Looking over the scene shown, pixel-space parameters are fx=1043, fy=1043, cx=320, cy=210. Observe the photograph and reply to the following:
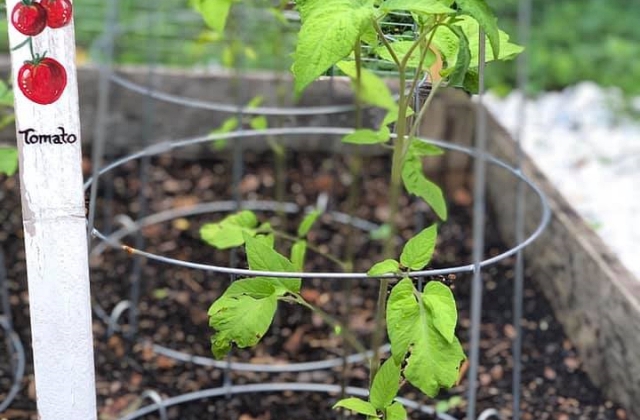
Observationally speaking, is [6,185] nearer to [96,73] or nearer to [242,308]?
[96,73]

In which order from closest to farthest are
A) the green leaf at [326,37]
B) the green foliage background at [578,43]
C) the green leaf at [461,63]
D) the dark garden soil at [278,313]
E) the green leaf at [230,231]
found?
the green leaf at [326,37] → the green leaf at [461,63] → the green leaf at [230,231] → the dark garden soil at [278,313] → the green foliage background at [578,43]

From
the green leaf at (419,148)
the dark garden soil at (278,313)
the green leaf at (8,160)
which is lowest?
the dark garden soil at (278,313)

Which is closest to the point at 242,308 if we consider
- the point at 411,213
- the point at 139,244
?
the point at 139,244

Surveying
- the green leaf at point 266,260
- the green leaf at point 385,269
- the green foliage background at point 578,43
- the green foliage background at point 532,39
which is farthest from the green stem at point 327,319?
the green foliage background at point 578,43

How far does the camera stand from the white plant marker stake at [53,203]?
1392mm

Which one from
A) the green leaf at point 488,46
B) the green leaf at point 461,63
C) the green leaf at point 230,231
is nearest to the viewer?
the green leaf at point 461,63

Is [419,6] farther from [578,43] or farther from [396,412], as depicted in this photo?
[578,43]

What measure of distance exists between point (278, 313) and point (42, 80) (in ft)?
4.21

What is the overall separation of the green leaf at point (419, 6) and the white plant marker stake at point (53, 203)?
43cm

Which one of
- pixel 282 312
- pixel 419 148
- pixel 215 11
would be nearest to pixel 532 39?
pixel 282 312

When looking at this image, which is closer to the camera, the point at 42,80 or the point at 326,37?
the point at 326,37

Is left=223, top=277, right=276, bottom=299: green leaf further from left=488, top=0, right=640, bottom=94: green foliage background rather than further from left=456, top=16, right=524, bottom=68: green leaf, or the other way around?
left=488, top=0, right=640, bottom=94: green foliage background

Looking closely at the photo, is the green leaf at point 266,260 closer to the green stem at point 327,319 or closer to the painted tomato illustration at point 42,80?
the green stem at point 327,319

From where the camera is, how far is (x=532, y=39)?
14.7 feet
